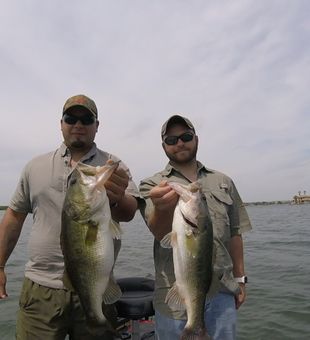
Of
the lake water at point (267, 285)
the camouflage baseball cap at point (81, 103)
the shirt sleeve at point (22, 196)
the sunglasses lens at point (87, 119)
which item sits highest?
the camouflage baseball cap at point (81, 103)

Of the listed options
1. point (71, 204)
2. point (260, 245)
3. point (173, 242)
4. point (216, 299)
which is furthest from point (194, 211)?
point (260, 245)

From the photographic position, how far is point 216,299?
4086 millimetres

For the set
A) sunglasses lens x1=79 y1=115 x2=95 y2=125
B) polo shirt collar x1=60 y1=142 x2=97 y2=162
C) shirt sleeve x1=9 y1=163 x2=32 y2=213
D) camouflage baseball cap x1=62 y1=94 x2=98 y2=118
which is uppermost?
camouflage baseball cap x1=62 y1=94 x2=98 y2=118

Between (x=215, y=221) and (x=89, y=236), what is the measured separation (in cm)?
168

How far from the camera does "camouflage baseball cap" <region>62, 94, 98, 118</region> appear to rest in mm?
4211

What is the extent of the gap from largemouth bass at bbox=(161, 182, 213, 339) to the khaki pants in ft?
3.78

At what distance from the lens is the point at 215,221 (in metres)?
4.27

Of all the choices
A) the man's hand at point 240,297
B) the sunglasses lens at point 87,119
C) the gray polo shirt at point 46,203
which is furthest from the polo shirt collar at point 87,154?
the man's hand at point 240,297

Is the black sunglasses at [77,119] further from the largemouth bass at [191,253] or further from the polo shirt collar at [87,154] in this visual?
the largemouth bass at [191,253]

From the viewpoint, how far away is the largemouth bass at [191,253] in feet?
11.0

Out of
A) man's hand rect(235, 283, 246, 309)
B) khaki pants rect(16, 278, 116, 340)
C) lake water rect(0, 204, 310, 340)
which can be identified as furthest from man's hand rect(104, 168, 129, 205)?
lake water rect(0, 204, 310, 340)

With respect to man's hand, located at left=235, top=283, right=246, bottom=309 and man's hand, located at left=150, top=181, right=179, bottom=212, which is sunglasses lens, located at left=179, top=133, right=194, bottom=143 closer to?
man's hand, located at left=150, top=181, right=179, bottom=212

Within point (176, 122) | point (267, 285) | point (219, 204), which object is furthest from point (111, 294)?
point (267, 285)

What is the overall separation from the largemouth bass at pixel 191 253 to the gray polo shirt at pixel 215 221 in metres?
0.42
